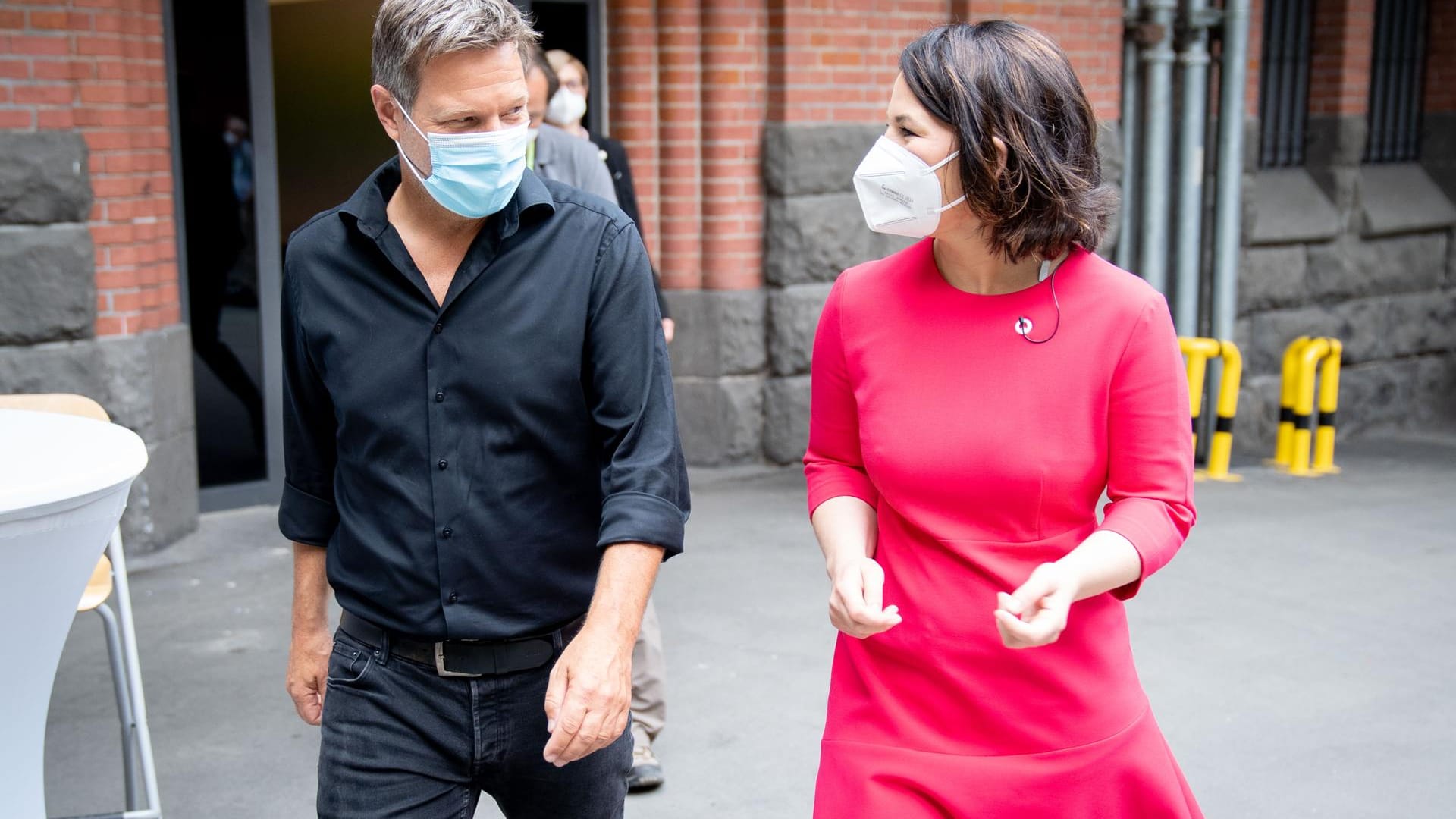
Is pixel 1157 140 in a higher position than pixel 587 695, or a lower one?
higher

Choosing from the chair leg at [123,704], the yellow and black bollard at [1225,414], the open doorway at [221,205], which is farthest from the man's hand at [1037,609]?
the yellow and black bollard at [1225,414]

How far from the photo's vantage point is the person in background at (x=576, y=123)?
5.12m

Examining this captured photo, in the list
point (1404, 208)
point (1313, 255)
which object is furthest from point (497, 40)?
point (1404, 208)

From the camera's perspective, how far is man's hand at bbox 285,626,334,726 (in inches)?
97.8

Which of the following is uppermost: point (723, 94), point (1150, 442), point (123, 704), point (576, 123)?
point (723, 94)

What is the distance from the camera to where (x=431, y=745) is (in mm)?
2289

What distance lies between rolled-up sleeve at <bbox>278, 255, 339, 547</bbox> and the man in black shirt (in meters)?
0.10

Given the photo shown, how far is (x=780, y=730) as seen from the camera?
4.57m

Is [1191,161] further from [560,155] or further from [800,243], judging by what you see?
[560,155]

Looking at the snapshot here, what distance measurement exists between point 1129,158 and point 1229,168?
55 centimetres

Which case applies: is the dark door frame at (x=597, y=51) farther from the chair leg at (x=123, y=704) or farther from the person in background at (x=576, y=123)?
the chair leg at (x=123, y=704)

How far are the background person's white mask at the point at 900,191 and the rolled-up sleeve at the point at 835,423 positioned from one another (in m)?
0.12

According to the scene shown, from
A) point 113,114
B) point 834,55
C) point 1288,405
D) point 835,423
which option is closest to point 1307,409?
point 1288,405

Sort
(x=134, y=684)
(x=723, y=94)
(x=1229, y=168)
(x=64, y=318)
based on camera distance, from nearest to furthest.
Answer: (x=134, y=684)
(x=64, y=318)
(x=723, y=94)
(x=1229, y=168)
